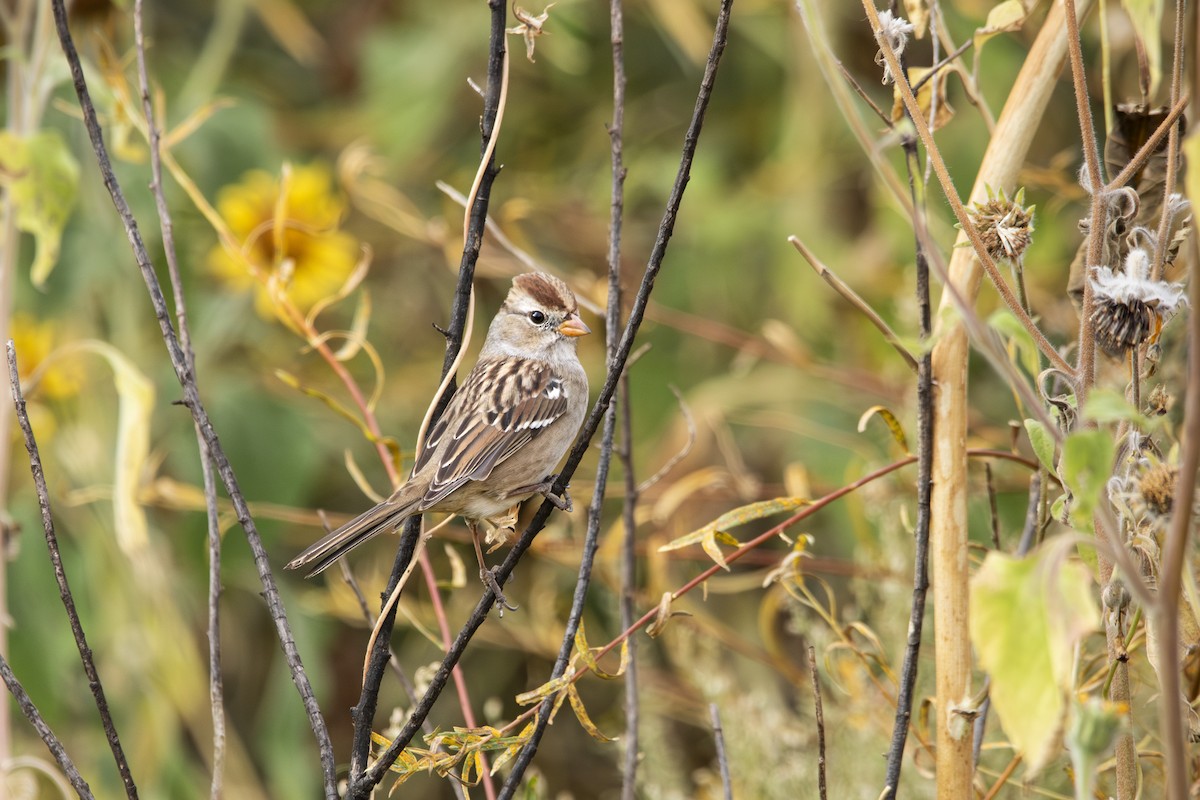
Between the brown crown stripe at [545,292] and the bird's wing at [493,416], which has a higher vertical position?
the brown crown stripe at [545,292]

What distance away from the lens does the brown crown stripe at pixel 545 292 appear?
2488 millimetres

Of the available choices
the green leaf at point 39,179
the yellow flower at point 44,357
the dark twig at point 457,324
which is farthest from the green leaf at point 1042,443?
the yellow flower at point 44,357

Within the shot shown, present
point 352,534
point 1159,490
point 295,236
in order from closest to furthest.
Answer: point 1159,490, point 352,534, point 295,236

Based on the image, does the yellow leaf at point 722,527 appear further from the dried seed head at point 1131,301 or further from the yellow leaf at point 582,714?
the dried seed head at point 1131,301

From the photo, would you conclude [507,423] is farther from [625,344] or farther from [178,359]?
[625,344]

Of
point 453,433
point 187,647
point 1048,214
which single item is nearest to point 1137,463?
point 453,433

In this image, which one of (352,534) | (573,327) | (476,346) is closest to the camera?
(352,534)

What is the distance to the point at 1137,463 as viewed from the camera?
3.91 ft

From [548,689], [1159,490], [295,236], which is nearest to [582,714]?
[548,689]

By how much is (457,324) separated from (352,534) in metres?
0.61

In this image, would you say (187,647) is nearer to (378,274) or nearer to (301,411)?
(301,411)

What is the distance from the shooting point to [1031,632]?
0.86m

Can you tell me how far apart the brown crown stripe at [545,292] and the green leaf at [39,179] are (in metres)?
0.93

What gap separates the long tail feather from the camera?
172 centimetres
